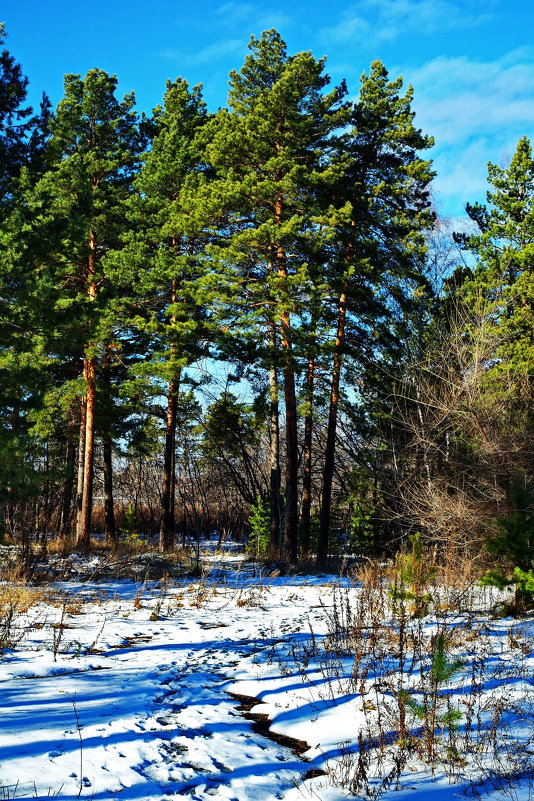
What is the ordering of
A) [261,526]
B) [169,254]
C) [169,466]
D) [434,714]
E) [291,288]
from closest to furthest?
[434,714], [291,288], [169,254], [169,466], [261,526]

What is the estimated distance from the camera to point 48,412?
19891 millimetres

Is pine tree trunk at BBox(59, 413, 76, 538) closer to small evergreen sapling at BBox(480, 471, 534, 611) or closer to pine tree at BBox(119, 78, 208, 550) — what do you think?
pine tree at BBox(119, 78, 208, 550)

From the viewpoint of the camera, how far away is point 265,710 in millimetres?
4855

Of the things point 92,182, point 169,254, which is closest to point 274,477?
point 169,254

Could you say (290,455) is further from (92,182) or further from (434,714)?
(434,714)

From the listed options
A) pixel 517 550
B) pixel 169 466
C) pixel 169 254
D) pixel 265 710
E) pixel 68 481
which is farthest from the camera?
pixel 68 481

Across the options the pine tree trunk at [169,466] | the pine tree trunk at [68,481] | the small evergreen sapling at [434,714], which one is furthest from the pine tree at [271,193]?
the small evergreen sapling at [434,714]

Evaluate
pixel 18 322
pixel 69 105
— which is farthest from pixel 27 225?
pixel 69 105

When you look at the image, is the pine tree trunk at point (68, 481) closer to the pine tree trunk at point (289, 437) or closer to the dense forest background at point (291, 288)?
the dense forest background at point (291, 288)

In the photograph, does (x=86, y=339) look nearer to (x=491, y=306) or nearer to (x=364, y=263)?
(x=364, y=263)

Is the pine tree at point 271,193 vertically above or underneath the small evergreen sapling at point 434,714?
above

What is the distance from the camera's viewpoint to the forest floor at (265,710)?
11.2ft

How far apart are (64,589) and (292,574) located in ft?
18.8

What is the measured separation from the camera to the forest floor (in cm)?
342
